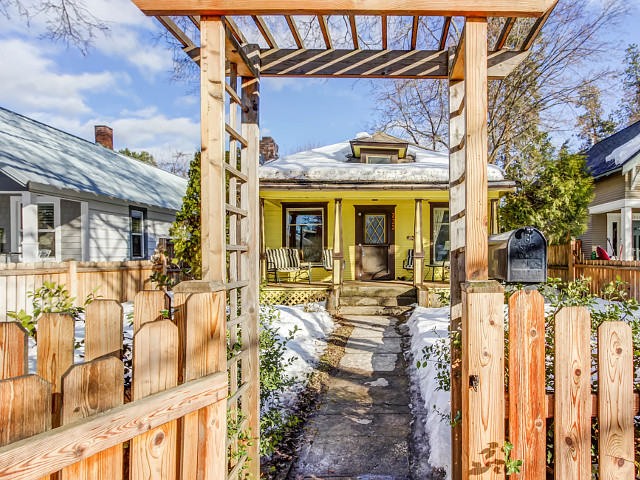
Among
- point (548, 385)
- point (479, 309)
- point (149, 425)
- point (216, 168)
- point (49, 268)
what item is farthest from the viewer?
point (49, 268)

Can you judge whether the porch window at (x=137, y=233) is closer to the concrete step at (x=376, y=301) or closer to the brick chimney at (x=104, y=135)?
the brick chimney at (x=104, y=135)

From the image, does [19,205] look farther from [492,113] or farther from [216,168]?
[492,113]

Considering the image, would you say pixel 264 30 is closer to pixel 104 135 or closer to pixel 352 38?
pixel 352 38

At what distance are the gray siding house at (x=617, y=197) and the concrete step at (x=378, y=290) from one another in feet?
24.6

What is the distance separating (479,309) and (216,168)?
4.60 feet

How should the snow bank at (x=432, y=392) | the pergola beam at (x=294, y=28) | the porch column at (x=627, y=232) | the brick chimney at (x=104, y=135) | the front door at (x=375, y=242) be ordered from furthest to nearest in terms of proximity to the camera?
the brick chimney at (x=104, y=135) < the porch column at (x=627, y=232) < the front door at (x=375, y=242) < the snow bank at (x=432, y=392) < the pergola beam at (x=294, y=28)

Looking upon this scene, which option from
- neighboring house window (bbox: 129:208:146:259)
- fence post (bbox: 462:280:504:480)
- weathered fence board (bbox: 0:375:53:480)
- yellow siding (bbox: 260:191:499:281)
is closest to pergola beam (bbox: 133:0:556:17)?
fence post (bbox: 462:280:504:480)

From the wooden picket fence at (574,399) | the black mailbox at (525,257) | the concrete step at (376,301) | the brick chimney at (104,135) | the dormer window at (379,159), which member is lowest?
the concrete step at (376,301)

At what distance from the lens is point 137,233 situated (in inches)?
472

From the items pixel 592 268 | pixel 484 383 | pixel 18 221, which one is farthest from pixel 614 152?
pixel 18 221

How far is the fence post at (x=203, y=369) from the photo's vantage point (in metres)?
1.42

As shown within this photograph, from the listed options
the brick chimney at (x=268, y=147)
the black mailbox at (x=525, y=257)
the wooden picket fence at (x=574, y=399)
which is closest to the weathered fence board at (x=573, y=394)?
the wooden picket fence at (x=574, y=399)

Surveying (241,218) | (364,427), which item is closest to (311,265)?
(364,427)

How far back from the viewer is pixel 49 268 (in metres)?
6.81
